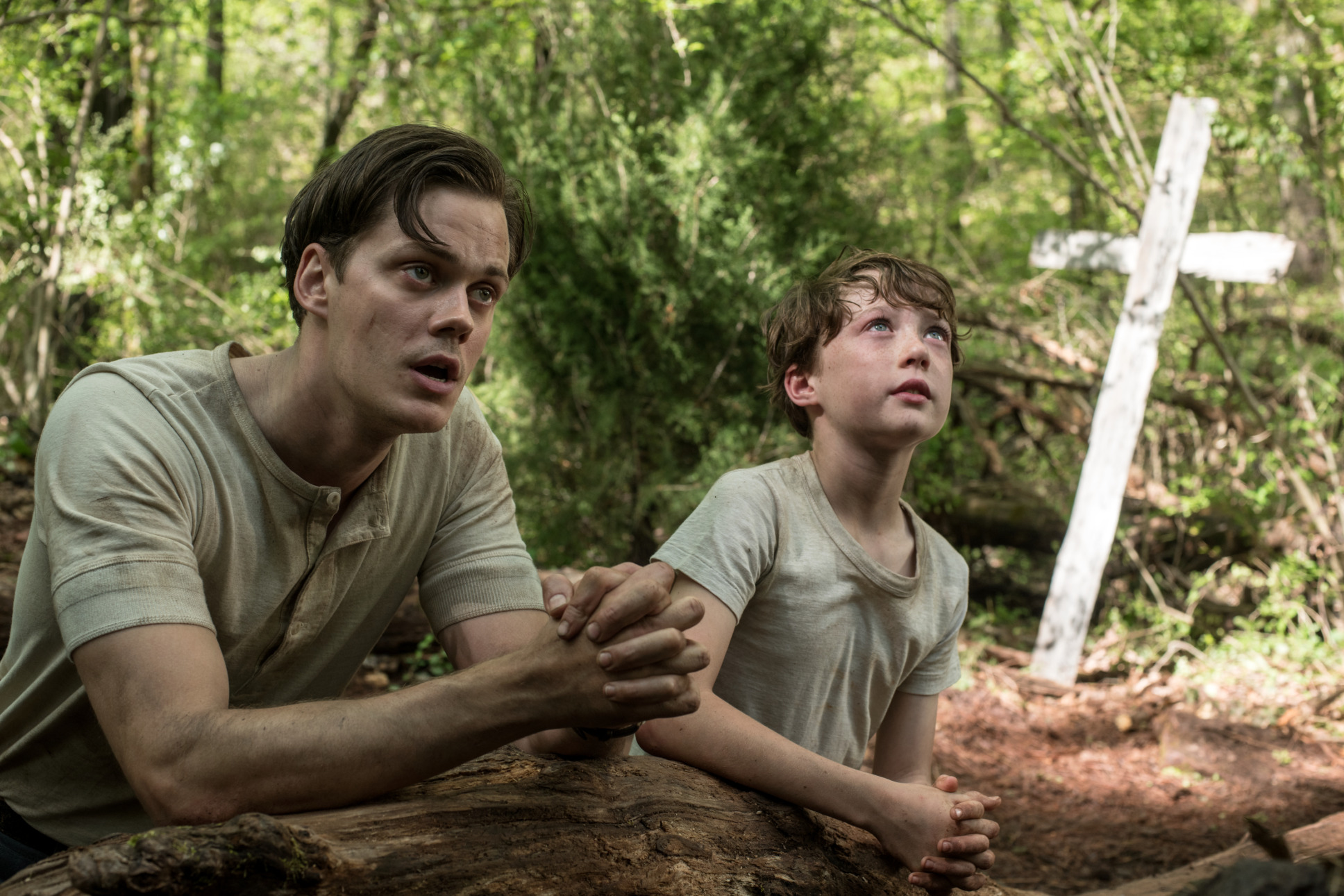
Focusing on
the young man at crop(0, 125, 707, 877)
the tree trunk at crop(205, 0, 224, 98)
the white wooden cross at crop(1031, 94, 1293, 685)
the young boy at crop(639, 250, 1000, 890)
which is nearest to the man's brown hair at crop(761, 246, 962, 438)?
the young boy at crop(639, 250, 1000, 890)

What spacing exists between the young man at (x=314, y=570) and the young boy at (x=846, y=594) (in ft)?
1.08

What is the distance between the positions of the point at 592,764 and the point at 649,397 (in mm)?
4066

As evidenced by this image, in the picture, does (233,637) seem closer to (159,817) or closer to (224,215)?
(159,817)

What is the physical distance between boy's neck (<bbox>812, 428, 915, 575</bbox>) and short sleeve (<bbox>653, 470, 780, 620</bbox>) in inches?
7.5

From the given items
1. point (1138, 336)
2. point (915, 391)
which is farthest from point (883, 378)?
point (1138, 336)

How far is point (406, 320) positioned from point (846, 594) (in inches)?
42.2

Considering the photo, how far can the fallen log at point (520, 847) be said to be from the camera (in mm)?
1150

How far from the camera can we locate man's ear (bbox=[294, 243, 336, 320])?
70.9 inches

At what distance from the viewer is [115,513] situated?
4.93 feet

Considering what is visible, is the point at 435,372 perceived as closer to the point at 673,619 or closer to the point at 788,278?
the point at 673,619

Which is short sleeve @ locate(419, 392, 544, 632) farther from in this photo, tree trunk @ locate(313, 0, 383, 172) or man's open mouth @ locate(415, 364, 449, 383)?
tree trunk @ locate(313, 0, 383, 172)

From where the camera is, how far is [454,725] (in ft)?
4.66

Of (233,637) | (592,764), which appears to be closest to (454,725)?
(592,764)

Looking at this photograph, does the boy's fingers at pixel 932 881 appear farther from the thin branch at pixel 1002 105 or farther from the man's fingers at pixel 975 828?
the thin branch at pixel 1002 105
